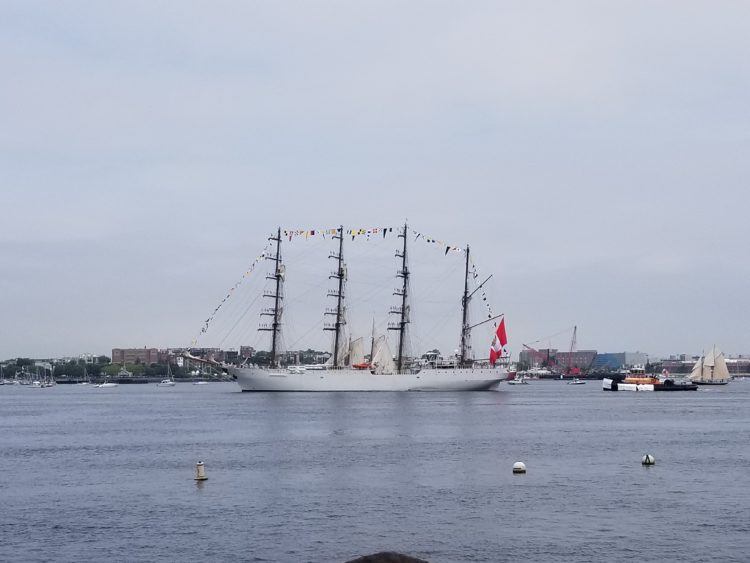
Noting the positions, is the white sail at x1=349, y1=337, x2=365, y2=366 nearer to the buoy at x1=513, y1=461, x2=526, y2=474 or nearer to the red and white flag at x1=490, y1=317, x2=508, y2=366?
the red and white flag at x1=490, y1=317, x2=508, y2=366

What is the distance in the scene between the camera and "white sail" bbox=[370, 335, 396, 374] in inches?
6467

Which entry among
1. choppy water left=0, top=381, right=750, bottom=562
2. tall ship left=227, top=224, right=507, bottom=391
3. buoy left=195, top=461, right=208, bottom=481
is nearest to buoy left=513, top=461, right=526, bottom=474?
choppy water left=0, top=381, right=750, bottom=562

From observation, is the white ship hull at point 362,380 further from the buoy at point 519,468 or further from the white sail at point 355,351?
→ the buoy at point 519,468

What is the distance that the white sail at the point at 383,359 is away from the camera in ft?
539

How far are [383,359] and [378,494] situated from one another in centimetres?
12150

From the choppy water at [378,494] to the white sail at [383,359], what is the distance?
80.5 metres

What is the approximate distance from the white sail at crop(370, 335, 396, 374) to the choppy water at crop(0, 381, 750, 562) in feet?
264

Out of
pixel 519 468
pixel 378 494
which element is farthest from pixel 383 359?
pixel 378 494

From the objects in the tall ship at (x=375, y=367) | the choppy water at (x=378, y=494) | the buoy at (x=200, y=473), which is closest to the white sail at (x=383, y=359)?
the tall ship at (x=375, y=367)

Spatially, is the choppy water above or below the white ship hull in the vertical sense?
below

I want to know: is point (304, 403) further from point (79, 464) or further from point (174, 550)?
point (174, 550)

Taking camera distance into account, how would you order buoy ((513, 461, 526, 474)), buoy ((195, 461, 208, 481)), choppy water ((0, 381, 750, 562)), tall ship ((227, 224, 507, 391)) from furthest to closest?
tall ship ((227, 224, 507, 391)) → buoy ((513, 461, 526, 474)) → buoy ((195, 461, 208, 481)) → choppy water ((0, 381, 750, 562))

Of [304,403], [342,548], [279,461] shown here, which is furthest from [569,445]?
[304,403]

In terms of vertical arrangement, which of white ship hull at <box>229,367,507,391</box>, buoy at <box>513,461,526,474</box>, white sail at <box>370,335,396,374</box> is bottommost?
buoy at <box>513,461,526,474</box>
